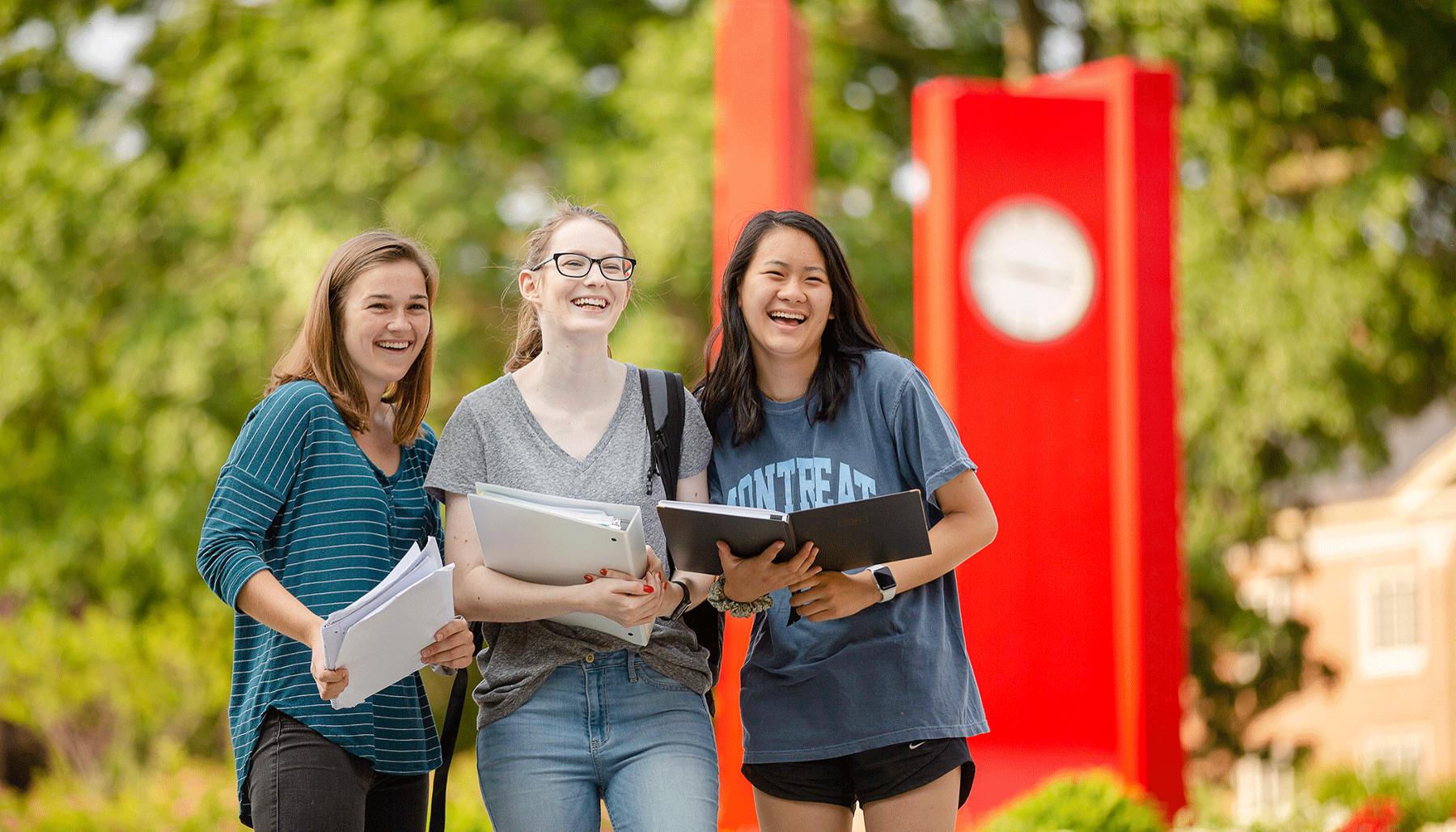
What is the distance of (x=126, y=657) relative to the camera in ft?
32.5

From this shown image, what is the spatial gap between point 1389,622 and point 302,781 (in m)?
22.8

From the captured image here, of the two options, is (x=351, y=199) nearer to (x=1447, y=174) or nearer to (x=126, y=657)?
(x=126, y=657)

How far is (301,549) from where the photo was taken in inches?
99.2

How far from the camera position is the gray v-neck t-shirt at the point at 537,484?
2.54 meters

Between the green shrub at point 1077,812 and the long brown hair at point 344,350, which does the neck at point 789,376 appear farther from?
the green shrub at point 1077,812

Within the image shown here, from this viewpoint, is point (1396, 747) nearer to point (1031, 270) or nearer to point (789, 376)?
point (1031, 270)

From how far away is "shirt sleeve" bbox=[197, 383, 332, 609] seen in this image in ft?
7.94

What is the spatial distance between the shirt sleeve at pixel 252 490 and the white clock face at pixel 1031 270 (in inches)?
189

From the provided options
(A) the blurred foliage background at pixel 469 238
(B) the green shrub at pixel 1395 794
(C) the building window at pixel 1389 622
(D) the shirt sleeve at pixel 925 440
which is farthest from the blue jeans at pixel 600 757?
(C) the building window at pixel 1389 622

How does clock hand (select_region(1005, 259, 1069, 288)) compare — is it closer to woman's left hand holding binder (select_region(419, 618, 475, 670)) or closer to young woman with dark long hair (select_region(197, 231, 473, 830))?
young woman with dark long hair (select_region(197, 231, 473, 830))

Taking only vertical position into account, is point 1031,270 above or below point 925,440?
above

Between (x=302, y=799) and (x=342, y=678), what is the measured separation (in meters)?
0.23

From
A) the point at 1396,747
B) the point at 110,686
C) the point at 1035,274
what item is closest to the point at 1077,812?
the point at 1035,274

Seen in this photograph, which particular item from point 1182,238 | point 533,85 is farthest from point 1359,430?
point 533,85
